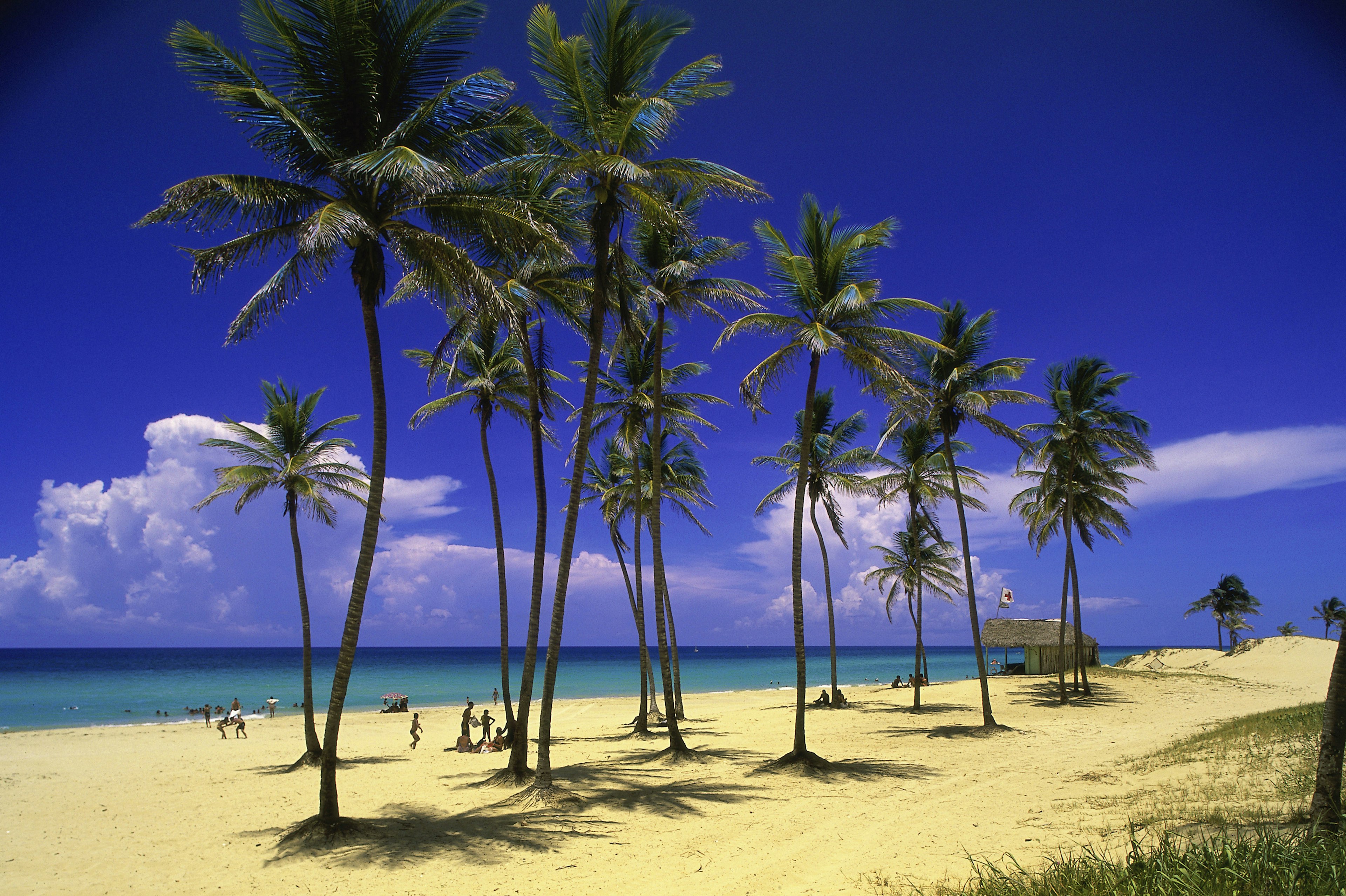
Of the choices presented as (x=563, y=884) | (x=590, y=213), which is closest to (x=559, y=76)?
(x=590, y=213)

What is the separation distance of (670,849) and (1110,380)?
70.2ft

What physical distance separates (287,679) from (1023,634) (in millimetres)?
64766

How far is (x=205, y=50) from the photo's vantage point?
913 centimetres

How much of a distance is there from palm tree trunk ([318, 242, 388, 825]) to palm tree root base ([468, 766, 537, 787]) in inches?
134

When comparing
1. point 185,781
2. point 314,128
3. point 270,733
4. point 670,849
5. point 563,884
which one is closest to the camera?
point 563,884

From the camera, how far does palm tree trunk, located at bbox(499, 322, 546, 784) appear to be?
12.4m

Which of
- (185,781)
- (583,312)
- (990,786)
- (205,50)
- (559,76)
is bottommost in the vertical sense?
(185,781)

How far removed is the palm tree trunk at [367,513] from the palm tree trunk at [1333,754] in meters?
10.3

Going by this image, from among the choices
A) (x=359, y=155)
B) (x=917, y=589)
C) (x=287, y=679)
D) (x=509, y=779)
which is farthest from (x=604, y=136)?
(x=287, y=679)

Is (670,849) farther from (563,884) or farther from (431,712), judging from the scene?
(431,712)

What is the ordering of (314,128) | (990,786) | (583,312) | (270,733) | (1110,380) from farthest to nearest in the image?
(270,733)
(1110,380)
(583,312)
(990,786)
(314,128)

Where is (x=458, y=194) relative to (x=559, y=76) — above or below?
below

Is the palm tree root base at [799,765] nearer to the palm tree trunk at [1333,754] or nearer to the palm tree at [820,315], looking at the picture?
the palm tree at [820,315]

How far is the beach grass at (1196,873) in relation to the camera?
4.69m
